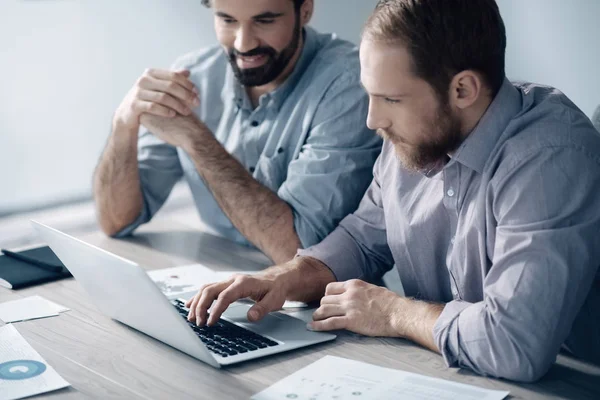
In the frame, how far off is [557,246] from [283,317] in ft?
1.77

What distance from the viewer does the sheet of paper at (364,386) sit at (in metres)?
1.29

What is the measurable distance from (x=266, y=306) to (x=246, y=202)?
585mm

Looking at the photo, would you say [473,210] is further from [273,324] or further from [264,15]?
[264,15]

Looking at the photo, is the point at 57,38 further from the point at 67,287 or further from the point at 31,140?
the point at 67,287

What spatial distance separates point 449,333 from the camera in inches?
55.9

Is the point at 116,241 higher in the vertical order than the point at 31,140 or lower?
lower

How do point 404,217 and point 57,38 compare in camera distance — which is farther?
point 57,38

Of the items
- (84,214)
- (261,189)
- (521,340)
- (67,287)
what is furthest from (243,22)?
Result: (521,340)

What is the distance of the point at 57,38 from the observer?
265cm

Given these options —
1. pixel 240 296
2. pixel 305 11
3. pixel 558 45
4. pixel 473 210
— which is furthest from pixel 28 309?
pixel 558 45

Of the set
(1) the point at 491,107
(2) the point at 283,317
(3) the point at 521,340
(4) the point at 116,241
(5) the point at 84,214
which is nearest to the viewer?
(3) the point at 521,340

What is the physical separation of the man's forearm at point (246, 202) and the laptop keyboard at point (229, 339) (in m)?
0.50

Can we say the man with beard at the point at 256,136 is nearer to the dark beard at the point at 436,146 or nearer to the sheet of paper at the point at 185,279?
the sheet of paper at the point at 185,279

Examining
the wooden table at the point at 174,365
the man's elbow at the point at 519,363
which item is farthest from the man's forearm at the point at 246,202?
the man's elbow at the point at 519,363
